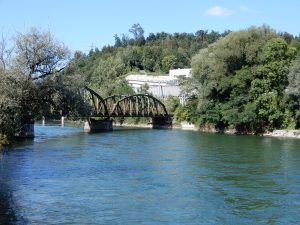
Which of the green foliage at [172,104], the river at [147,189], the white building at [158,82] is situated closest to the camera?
the river at [147,189]

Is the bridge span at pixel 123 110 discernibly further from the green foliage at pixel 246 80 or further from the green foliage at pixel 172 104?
the green foliage at pixel 246 80

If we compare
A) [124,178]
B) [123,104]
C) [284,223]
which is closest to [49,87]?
[124,178]

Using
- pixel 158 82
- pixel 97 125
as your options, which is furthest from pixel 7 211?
pixel 158 82

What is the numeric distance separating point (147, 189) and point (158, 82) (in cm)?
13753

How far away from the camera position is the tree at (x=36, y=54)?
5300 centimetres

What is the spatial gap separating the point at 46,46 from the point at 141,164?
73.2 feet

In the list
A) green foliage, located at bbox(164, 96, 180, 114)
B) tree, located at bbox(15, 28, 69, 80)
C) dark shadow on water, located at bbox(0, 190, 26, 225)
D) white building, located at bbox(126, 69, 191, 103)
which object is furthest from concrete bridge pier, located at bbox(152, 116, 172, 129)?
dark shadow on water, located at bbox(0, 190, 26, 225)

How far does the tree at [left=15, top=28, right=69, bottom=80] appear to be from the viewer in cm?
5300

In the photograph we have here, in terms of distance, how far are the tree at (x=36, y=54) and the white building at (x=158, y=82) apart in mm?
93345

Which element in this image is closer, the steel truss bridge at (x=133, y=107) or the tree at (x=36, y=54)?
the tree at (x=36, y=54)

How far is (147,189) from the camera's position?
88.0 ft

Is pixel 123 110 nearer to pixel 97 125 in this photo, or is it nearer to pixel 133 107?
pixel 133 107

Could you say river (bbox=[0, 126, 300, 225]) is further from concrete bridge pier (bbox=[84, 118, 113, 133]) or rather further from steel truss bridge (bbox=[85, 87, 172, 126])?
steel truss bridge (bbox=[85, 87, 172, 126])

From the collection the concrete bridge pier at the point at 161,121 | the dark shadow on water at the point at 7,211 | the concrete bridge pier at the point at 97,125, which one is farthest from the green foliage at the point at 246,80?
the dark shadow on water at the point at 7,211
